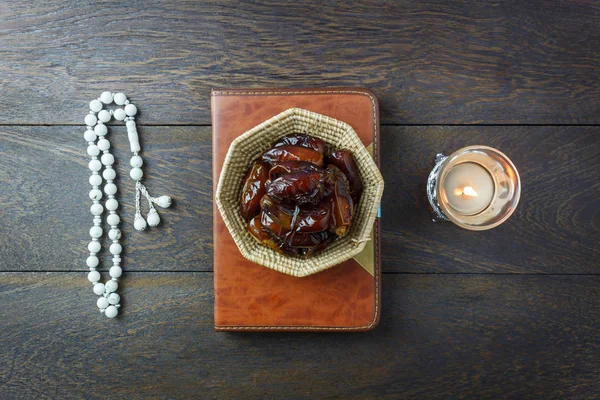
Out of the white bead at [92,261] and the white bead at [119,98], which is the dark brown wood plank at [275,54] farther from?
the white bead at [92,261]

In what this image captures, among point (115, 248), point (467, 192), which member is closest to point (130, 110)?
point (115, 248)

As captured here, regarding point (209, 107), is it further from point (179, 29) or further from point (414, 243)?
point (414, 243)

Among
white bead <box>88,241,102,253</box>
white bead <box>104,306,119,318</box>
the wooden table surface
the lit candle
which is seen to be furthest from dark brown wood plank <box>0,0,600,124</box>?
white bead <box>104,306,119,318</box>

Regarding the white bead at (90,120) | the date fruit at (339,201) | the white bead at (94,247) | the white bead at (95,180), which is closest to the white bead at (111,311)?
the white bead at (94,247)

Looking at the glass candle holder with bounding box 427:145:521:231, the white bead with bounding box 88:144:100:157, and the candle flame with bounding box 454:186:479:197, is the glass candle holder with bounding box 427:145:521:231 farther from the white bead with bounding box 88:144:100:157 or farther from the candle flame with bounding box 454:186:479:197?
the white bead with bounding box 88:144:100:157

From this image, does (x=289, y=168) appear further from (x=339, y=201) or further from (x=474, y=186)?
(x=474, y=186)
